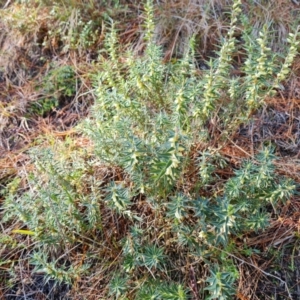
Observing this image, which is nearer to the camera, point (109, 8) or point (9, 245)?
point (9, 245)

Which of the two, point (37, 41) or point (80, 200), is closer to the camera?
point (80, 200)

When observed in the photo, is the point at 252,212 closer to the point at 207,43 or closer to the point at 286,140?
the point at 286,140

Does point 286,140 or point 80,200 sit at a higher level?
point 80,200

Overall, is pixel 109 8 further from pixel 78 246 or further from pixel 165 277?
pixel 165 277

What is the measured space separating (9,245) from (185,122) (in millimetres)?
926

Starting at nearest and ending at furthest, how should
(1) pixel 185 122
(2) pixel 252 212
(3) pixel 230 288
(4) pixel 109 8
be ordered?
(3) pixel 230 288
(2) pixel 252 212
(1) pixel 185 122
(4) pixel 109 8

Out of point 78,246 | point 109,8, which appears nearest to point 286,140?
point 78,246

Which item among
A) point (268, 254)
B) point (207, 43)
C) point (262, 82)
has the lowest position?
point (268, 254)

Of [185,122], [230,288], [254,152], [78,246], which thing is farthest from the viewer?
[254,152]

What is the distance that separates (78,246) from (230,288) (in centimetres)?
69

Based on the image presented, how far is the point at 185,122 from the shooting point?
72.5 inches

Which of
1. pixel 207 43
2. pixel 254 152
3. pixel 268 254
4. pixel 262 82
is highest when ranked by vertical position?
pixel 262 82

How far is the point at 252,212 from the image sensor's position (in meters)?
1.71

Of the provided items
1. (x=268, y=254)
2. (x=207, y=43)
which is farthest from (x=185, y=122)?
(x=207, y=43)
